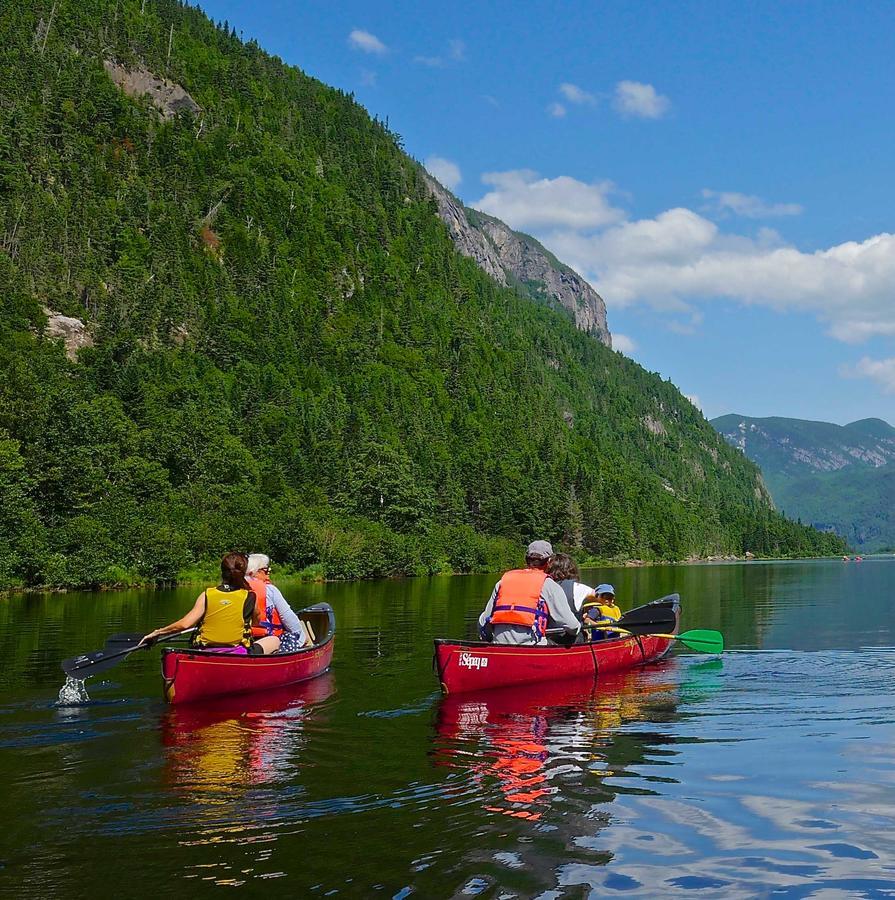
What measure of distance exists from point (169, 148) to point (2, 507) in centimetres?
12888

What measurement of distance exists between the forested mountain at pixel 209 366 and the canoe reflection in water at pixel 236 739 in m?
39.7

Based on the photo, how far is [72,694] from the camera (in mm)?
16906

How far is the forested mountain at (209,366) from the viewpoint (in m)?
70.1

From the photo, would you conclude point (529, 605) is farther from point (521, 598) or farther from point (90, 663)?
point (90, 663)

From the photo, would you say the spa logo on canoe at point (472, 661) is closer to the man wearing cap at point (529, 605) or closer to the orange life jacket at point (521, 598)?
the man wearing cap at point (529, 605)

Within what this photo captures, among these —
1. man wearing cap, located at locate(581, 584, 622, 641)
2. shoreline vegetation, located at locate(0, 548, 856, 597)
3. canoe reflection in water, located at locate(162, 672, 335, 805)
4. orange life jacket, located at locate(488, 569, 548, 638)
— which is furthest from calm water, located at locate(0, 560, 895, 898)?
shoreline vegetation, located at locate(0, 548, 856, 597)

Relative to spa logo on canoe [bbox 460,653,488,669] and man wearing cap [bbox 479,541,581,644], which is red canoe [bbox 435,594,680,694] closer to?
spa logo on canoe [bbox 460,653,488,669]

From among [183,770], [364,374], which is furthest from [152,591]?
[364,374]

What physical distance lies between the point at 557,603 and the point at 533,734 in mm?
3832

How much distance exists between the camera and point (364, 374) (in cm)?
16138

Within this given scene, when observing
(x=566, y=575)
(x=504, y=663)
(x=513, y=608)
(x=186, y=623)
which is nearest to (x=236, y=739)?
(x=186, y=623)

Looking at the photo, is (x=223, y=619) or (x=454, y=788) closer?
(x=454, y=788)

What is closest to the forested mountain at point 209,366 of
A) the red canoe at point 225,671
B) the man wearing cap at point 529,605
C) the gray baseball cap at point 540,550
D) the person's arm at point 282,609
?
the person's arm at point 282,609

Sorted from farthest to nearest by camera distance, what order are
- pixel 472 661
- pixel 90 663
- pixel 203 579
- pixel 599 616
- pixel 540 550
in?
pixel 203 579, pixel 599 616, pixel 540 550, pixel 472 661, pixel 90 663
